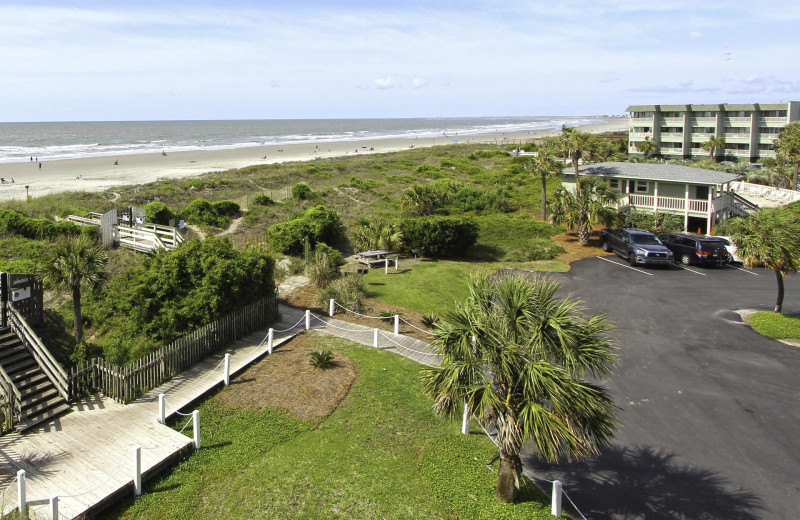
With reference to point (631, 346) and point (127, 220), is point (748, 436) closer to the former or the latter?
point (631, 346)

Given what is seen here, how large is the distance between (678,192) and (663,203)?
1302 millimetres

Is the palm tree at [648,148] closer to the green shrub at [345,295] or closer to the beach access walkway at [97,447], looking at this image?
the green shrub at [345,295]

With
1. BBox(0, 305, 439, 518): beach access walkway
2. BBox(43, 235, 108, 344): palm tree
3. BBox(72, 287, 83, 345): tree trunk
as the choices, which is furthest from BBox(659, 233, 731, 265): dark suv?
BBox(72, 287, 83, 345): tree trunk

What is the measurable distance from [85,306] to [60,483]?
10485 mm

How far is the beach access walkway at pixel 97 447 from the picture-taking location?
10047mm

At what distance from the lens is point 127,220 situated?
28.9 m

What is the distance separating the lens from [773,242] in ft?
69.9

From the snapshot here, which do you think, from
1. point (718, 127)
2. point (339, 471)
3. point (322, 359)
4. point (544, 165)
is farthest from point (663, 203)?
point (718, 127)

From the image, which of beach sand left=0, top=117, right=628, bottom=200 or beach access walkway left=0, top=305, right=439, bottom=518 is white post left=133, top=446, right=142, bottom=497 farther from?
beach sand left=0, top=117, right=628, bottom=200

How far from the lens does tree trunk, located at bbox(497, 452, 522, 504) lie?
33.1ft

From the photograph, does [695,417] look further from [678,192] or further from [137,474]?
[678,192]

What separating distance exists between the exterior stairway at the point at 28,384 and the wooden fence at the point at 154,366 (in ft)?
1.66

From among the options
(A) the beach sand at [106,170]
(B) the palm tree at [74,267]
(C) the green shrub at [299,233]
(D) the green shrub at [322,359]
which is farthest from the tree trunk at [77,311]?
(A) the beach sand at [106,170]

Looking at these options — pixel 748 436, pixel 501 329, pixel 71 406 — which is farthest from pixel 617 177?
pixel 71 406
